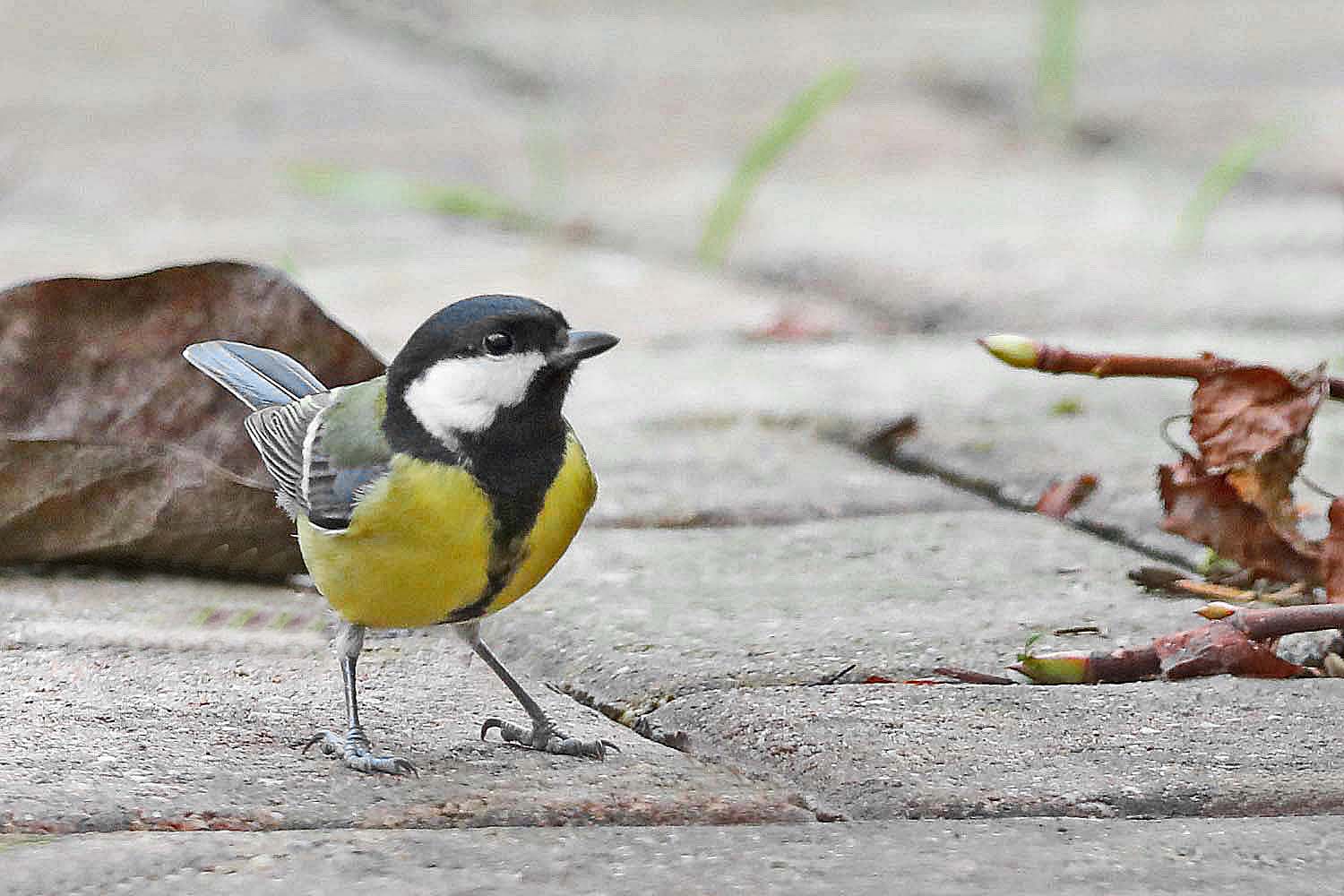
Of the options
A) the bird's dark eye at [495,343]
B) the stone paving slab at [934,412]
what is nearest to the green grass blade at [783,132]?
the stone paving slab at [934,412]

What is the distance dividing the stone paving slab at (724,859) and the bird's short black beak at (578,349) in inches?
27.3

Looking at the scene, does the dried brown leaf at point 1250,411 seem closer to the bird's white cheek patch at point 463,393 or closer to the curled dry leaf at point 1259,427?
the curled dry leaf at point 1259,427

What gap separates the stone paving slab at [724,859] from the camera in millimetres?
1646

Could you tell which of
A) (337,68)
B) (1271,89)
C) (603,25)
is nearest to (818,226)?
(1271,89)

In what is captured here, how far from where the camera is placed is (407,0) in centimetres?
809

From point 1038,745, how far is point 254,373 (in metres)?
1.13

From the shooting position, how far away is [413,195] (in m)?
4.52

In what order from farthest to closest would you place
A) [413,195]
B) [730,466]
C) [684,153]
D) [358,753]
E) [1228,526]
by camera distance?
[684,153]
[413,195]
[730,466]
[1228,526]
[358,753]

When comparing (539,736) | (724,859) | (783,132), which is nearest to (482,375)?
(539,736)

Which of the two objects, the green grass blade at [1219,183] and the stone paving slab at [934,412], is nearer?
the stone paving slab at [934,412]

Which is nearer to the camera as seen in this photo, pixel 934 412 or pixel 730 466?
pixel 730 466

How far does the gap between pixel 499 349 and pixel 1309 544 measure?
39.2 inches

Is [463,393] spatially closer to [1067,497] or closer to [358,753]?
[358,753]

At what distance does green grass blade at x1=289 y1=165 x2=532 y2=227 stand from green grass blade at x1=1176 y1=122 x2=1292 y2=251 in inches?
60.0
